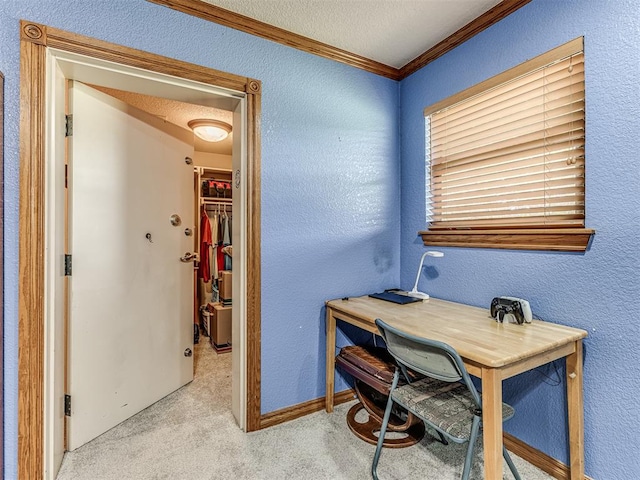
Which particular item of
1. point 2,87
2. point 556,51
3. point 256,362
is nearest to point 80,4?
point 2,87

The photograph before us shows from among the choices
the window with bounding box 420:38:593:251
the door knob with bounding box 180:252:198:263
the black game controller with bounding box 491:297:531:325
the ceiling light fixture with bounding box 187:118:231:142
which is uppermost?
the ceiling light fixture with bounding box 187:118:231:142

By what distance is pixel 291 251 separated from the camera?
6.36 ft

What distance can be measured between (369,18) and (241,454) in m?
2.43

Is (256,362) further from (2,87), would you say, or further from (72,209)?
(2,87)

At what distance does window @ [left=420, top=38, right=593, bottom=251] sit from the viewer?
1456 millimetres

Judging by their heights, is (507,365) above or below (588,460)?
above

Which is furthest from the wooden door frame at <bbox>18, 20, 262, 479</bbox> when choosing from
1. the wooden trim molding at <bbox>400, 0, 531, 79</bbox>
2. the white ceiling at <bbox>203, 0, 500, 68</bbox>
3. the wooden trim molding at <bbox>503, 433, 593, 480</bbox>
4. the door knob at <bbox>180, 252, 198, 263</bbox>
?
the wooden trim molding at <bbox>503, 433, 593, 480</bbox>

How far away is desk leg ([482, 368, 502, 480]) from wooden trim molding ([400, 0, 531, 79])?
5.83ft

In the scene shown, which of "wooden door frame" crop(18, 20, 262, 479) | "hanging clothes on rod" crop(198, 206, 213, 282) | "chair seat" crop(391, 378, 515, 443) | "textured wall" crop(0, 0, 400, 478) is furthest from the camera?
"hanging clothes on rod" crop(198, 206, 213, 282)

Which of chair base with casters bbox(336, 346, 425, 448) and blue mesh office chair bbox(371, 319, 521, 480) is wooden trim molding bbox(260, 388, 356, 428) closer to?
chair base with casters bbox(336, 346, 425, 448)

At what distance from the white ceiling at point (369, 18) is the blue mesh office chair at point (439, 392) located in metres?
1.63

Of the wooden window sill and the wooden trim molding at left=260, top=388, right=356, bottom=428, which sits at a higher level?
the wooden window sill

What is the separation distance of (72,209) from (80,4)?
0.94 metres

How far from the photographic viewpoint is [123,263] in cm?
189
